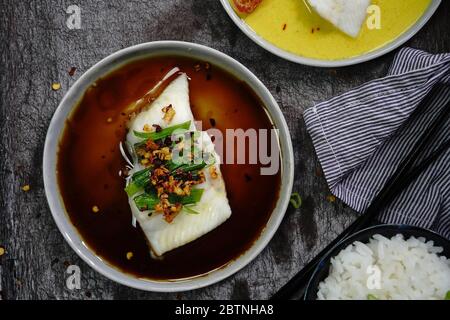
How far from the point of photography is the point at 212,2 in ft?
6.14

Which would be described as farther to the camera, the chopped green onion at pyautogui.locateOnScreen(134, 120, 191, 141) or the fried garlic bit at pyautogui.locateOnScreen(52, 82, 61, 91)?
the fried garlic bit at pyautogui.locateOnScreen(52, 82, 61, 91)

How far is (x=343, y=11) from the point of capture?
183 cm

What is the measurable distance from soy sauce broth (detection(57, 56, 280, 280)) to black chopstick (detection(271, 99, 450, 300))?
0.59ft

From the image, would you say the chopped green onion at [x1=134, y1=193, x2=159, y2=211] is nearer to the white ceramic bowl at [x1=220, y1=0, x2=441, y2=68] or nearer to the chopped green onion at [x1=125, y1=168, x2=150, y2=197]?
the chopped green onion at [x1=125, y1=168, x2=150, y2=197]

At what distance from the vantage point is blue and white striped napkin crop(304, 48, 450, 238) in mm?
1801

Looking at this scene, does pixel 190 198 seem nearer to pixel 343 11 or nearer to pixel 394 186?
pixel 394 186

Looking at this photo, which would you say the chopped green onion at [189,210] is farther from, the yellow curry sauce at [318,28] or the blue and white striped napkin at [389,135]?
the yellow curry sauce at [318,28]

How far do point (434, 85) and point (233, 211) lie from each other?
719 millimetres

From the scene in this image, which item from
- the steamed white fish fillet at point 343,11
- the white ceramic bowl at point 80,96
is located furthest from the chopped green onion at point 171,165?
the steamed white fish fillet at point 343,11

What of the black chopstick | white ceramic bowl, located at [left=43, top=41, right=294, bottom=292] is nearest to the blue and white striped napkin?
the black chopstick

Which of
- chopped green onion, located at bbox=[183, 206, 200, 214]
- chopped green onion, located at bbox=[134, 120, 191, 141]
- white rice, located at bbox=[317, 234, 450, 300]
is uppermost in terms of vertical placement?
chopped green onion, located at bbox=[134, 120, 191, 141]
